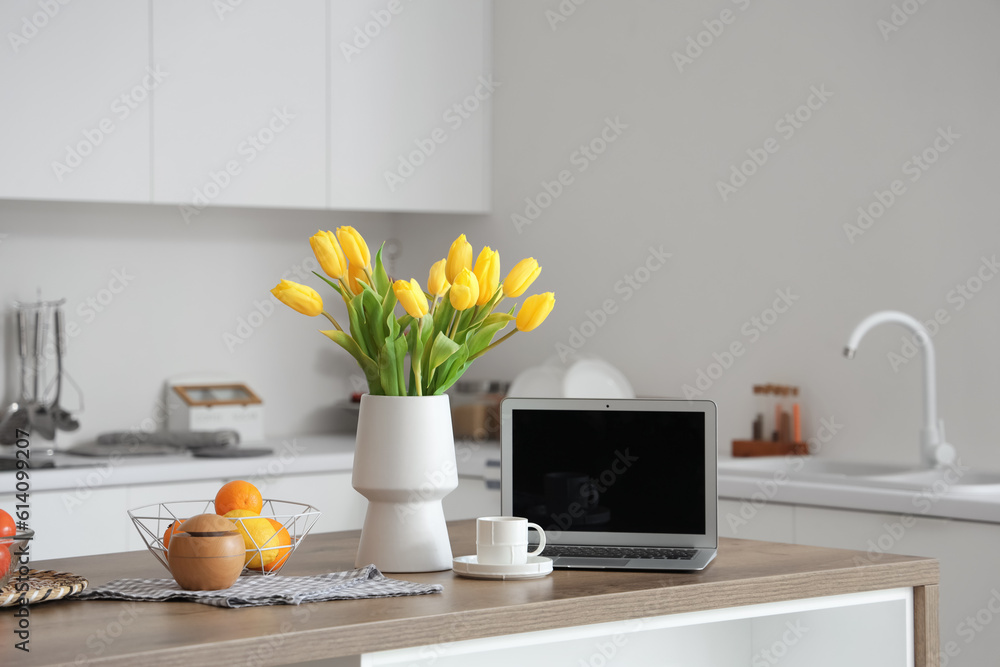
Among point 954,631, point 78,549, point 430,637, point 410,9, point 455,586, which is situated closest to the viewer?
point 430,637

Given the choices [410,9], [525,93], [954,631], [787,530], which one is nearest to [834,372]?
[787,530]

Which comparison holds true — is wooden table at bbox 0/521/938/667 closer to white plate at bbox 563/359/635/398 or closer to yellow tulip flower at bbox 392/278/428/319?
yellow tulip flower at bbox 392/278/428/319

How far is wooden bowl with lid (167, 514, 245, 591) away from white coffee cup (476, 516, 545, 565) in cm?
28

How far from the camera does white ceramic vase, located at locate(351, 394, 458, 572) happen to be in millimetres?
1389

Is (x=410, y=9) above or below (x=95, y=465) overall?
above

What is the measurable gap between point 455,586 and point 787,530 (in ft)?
4.46

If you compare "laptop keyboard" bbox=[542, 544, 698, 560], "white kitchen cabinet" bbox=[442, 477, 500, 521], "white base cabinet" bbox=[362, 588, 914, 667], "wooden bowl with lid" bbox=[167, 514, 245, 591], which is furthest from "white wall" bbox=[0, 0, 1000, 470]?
"wooden bowl with lid" bbox=[167, 514, 245, 591]

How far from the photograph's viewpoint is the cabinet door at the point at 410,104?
3.53 metres

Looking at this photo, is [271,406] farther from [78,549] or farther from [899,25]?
[899,25]

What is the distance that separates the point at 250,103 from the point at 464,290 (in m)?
2.19

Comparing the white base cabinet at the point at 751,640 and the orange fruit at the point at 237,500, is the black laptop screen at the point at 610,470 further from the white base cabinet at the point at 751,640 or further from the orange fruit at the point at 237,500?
the orange fruit at the point at 237,500

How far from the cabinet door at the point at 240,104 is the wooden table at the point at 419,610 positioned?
1910mm

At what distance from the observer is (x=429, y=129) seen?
3.71 m

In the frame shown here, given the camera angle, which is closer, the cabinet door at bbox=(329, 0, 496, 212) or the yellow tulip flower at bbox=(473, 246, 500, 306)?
the yellow tulip flower at bbox=(473, 246, 500, 306)
